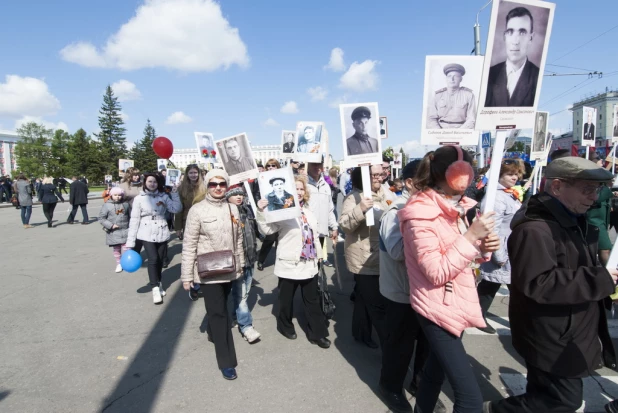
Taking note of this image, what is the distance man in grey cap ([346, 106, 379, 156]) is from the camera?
363 centimetres

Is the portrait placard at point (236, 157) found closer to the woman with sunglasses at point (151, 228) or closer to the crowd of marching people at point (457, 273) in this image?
the crowd of marching people at point (457, 273)

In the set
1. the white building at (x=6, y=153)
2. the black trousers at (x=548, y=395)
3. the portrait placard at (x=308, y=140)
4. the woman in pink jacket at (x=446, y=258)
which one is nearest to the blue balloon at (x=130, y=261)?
the portrait placard at (x=308, y=140)

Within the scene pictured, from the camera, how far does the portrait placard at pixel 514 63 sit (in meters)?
2.09

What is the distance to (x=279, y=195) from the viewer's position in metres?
3.63

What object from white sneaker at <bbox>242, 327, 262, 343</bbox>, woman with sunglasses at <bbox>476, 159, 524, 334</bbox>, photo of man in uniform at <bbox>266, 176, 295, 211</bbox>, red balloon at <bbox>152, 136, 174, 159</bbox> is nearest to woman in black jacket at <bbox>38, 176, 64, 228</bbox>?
red balloon at <bbox>152, 136, 174, 159</bbox>

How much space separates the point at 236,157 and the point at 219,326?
195cm

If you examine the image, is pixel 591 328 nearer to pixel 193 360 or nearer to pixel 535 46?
pixel 535 46

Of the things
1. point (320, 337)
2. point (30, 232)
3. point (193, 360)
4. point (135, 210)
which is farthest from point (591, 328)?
point (30, 232)

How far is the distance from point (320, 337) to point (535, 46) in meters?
3.11

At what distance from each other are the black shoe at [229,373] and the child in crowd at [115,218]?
13.1ft

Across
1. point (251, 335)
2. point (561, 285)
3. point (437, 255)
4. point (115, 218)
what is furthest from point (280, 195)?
point (115, 218)

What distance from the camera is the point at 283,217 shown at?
362 cm

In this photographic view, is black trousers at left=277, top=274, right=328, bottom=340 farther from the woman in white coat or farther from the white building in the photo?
the white building

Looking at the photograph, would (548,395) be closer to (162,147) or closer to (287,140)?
(287,140)
